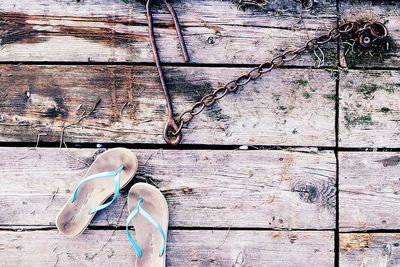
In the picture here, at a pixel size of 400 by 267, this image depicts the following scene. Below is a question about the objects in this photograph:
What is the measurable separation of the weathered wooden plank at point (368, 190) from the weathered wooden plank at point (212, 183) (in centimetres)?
5

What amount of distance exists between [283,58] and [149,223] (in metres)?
0.73

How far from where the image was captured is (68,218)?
1852 mm

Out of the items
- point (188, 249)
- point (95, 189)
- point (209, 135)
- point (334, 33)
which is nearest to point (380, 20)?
point (334, 33)

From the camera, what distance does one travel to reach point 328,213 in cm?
191

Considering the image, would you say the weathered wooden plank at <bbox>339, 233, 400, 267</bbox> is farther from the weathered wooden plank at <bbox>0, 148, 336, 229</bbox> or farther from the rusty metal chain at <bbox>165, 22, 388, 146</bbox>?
the rusty metal chain at <bbox>165, 22, 388, 146</bbox>

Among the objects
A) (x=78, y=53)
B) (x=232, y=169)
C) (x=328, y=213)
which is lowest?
(x=328, y=213)

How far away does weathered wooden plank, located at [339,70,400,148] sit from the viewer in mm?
1932

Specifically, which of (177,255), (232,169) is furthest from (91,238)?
(232,169)

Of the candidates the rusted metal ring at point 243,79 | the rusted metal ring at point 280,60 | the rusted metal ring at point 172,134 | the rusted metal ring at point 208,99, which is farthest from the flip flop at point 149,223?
the rusted metal ring at point 280,60

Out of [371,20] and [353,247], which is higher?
[371,20]

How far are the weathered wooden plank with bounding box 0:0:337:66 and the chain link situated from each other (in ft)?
0.12

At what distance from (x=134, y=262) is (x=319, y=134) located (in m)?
0.78

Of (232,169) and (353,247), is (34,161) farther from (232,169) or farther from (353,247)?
(353,247)

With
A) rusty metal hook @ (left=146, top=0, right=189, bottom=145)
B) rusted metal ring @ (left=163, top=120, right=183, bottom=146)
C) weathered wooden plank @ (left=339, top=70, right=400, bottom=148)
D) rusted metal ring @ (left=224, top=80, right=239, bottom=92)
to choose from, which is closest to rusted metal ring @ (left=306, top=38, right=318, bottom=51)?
weathered wooden plank @ (left=339, top=70, right=400, bottom=148)
